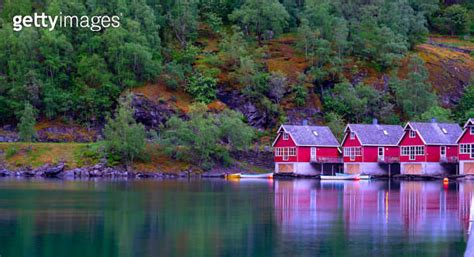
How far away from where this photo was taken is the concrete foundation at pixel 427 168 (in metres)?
95.4

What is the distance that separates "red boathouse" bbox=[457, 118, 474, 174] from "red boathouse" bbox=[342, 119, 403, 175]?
940 centimetres

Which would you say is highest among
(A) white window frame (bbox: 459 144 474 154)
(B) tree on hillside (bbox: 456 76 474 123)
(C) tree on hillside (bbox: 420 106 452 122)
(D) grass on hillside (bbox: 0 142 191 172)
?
(B) tree on hillside (bbox: 456 76 474 123)

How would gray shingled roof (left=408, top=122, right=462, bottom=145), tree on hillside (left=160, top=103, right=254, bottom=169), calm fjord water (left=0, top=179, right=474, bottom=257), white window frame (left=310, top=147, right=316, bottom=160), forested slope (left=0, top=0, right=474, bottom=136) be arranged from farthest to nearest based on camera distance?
forested slope (left=0, top=0, right=474, bottom=136), white window frame (left=310, top=147, right=316, bottom=160), tree on hillside (left=160, top=103, right=254, bottom=169), gray shingled roof (left=408, top=122, right=462, bottom=145), calm fjord water (left=0, top=179, right=474, bottom=257)

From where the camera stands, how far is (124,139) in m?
96.9

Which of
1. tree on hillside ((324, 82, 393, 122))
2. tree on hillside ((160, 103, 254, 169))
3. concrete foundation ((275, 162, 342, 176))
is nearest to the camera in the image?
tree on hillside ((160, 103, 254, 169))

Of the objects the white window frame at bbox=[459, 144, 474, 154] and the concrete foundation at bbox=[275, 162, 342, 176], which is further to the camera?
the concrete foundation at bbox=[275, 162, 342, 176]

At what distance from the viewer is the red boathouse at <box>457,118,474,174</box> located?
90.3 m

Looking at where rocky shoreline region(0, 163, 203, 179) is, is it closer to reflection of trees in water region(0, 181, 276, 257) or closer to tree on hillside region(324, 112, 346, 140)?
tree on hillside region(324, 112, 346, 140)

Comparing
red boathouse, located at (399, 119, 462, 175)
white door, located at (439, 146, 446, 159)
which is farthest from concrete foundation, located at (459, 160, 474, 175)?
white door, located at (439, 146, 446, 159)

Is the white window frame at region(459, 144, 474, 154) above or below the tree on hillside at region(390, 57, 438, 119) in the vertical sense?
below

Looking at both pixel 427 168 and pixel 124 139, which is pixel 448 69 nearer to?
pixel 427 168

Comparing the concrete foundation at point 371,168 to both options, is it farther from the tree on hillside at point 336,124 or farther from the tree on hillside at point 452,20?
the tree on hillside at point 452,20

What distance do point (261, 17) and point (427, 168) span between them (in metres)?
43.4

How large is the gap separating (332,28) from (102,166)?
48.5 m
